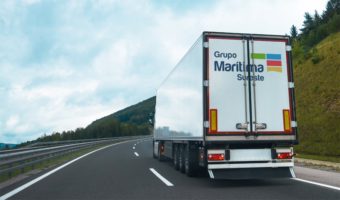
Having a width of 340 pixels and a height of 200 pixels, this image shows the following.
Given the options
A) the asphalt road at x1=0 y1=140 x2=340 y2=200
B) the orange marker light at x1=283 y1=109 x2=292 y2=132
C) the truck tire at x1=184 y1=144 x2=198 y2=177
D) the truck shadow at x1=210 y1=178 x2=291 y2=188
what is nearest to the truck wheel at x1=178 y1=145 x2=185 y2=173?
the asphalt road at x1=0 y1=140 x2=340 y2=200

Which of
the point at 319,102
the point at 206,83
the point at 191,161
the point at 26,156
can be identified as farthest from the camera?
the point at 319,102

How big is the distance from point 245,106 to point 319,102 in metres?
24.2

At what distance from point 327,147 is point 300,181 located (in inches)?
485

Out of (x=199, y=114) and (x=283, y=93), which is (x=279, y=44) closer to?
(x=283, y=93)

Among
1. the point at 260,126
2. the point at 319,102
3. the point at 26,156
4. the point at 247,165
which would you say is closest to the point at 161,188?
the point at 247,165

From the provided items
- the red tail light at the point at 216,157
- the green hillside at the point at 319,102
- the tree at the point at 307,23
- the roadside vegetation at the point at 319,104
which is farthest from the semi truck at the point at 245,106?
the tree at the point at 307,23

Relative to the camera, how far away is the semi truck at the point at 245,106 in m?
9.35

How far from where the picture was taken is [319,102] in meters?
31.4

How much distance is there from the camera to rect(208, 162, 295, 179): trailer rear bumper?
929 centimetres

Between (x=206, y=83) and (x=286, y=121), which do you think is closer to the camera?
(x=206, y=83)

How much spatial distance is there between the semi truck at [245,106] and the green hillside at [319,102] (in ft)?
37.2

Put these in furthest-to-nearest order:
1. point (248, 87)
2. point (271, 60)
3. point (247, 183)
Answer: point (247, 183) → point (271, 60) → point (248, 87)

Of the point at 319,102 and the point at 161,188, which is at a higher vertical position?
the point at 319,102

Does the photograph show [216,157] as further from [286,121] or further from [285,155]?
[286,121]
